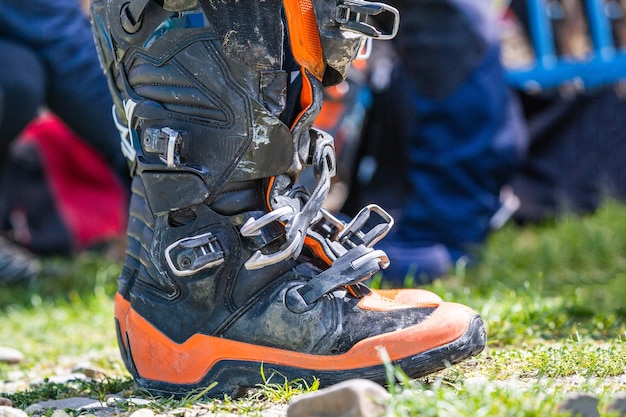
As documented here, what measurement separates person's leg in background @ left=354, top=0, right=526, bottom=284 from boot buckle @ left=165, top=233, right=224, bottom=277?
63.5 inches

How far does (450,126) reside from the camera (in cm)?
318

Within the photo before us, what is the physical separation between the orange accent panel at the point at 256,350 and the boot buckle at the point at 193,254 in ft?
0.44

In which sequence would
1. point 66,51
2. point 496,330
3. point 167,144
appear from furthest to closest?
point 66,51, point 496,330, point 167,144

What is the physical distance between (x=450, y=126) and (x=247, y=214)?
71.1 inches

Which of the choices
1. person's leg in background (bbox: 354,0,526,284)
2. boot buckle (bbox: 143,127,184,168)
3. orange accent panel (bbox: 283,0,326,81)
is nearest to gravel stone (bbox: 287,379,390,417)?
boot buckle (bbox: 143,127,184,168)

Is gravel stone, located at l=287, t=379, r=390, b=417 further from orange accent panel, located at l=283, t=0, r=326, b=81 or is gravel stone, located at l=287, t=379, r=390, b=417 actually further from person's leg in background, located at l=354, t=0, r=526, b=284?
person's leg in background, located at l=354, t=0, r=526, b=284

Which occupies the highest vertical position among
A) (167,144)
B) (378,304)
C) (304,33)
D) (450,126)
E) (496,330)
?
(304,33)

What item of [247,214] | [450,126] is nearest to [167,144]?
[247,214]

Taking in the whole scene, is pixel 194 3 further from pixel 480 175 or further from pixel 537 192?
pixel 537 192

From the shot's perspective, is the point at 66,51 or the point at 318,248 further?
the point at 66,51

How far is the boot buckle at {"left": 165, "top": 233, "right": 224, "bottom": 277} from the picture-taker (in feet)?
4.86

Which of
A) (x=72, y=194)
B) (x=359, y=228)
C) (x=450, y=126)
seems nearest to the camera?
(x=359, y=228)

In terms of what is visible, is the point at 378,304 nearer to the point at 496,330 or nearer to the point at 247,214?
the point at 247,214

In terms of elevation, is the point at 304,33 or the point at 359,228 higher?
the point at 304,33
